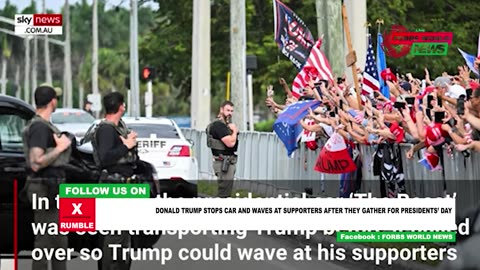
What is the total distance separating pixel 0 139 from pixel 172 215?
256 centimetres

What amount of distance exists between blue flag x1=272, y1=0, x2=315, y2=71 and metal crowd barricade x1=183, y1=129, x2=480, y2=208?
1538 millimetres

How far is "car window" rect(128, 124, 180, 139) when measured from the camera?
76.3 feet

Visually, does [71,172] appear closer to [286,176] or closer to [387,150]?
[387,150]

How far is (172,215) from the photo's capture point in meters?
10.9

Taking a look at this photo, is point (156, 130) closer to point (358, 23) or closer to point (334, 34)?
point (334, 34)

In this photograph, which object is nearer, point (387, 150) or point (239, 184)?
point (387, 150)

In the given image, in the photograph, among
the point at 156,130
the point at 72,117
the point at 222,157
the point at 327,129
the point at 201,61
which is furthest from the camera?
the point at 72,117

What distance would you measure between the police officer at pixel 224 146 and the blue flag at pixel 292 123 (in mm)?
1493

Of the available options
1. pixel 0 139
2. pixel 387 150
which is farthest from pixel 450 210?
pixel 387 150

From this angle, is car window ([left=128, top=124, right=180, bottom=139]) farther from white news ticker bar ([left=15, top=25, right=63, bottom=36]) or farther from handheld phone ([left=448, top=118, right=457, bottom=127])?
handheld phone ([left=448, top=118, right=457, bottom=127])

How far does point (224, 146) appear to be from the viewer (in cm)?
2386

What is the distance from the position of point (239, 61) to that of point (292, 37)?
12.0 metres

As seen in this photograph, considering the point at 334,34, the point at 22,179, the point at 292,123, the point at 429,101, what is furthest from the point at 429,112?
the point at 334,34

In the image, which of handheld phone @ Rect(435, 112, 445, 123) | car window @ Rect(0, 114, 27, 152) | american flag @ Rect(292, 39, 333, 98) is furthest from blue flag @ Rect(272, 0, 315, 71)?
car window @ Rect(0, 114, 27, 152)
